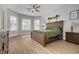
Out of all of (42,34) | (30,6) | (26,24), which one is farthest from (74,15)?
(26,24)

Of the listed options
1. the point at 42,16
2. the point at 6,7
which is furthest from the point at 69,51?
the point at 6,7

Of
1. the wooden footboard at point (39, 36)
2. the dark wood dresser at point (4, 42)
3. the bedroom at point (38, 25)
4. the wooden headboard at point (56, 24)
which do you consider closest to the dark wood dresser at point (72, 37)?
the bedroom at point (38, 25)

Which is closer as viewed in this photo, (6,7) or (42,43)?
(6,7)

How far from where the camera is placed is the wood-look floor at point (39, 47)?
185cm

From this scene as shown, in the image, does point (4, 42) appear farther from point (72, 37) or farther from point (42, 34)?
point (72, 37)

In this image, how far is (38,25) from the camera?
193cm

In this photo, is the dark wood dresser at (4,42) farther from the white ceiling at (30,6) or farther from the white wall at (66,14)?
the white wall at (66,14)

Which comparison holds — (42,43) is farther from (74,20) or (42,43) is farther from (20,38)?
(74,20)

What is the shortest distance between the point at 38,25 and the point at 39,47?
48 cm

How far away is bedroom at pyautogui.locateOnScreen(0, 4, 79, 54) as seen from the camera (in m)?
1.83

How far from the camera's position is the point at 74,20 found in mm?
1849

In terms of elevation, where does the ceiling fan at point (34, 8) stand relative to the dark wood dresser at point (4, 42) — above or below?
above
